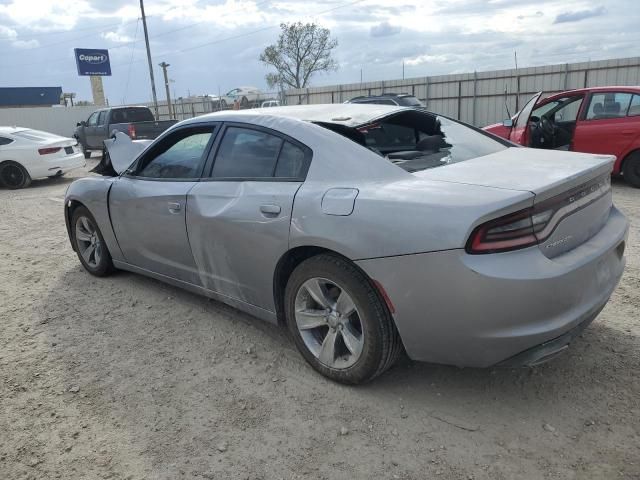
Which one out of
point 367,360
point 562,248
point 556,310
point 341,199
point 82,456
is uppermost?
point 341,199

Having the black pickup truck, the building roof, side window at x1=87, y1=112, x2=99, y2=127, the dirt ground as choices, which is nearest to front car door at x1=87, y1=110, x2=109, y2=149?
the black pickup truck

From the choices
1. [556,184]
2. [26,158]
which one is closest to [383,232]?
[556,184]

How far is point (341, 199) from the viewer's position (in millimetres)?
2643

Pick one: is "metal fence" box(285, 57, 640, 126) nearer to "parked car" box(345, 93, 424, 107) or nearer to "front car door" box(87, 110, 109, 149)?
"parked car" box(345, 93, 424, 107)

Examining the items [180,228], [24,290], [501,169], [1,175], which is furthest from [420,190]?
[1,175]

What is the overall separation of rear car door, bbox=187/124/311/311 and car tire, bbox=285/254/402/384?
229 mm

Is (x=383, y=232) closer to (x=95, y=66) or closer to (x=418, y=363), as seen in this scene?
(x=418, y=363)

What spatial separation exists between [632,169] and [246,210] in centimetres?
700

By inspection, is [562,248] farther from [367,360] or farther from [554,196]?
[367,360]

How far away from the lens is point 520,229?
2273 millimetres

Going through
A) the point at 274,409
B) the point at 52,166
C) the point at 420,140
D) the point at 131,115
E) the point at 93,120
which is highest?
the point at 420,140

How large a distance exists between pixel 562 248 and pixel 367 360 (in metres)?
1.10

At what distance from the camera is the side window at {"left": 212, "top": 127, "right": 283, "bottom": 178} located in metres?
3.15

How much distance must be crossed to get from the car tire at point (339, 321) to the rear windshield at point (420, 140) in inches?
27.8
